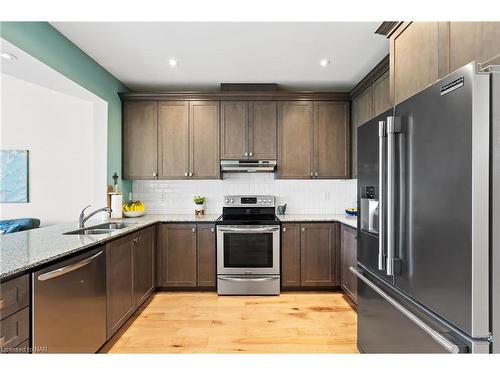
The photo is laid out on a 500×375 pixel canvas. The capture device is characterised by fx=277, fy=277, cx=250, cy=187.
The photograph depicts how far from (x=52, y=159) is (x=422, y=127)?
4.93 meters

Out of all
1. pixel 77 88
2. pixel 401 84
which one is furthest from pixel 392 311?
pixel 77 88

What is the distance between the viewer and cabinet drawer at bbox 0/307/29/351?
1.17 metres

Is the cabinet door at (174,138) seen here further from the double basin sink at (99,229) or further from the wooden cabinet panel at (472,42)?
the wooden cabinet panel at (472,42)

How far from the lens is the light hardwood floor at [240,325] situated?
2195 millimetres

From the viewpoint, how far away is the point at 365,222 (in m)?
1.78

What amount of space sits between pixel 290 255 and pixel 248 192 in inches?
42.7

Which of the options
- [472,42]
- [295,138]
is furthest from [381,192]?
[295,138]

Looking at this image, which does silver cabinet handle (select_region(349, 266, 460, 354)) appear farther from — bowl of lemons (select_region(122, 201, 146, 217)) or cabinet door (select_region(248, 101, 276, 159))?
bowl of lemons (select_region(122, 201, 146, 217))

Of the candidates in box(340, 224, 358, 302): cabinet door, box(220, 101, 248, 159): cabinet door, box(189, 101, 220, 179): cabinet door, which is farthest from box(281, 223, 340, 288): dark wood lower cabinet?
box(189, 101, 220, 179): cabinet door

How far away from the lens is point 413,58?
5.46 ft

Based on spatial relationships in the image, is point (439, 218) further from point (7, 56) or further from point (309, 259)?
point (7, 56)

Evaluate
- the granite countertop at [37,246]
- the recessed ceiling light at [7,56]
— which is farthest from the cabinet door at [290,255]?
the recessed ceiling light at [7,56]

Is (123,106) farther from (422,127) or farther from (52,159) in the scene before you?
(422,127)

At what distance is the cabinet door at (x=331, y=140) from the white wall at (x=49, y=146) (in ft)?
11.1
